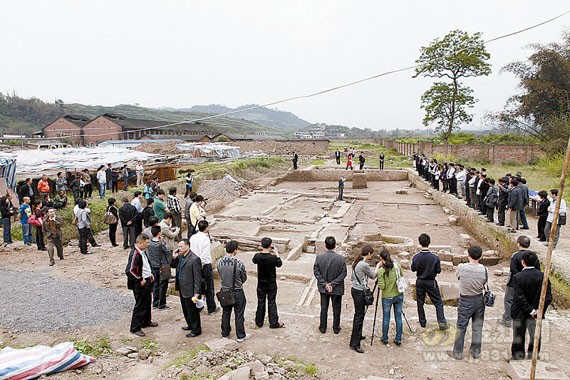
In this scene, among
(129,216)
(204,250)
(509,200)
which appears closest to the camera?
(204,250)

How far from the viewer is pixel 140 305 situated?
223 inches

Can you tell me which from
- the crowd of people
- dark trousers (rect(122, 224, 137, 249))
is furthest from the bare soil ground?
the crowd of people

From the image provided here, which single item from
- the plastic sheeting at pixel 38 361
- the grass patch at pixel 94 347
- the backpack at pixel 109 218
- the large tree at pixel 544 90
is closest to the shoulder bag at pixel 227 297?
the grass patch at pixel 94 347

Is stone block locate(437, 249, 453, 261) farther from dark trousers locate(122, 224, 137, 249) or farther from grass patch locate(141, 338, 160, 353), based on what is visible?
dark trousers locate(122, 224, 137, 249)

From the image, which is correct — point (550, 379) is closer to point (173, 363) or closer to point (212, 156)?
point (173, 363)

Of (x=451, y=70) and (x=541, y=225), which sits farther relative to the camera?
(x=451, y=70)

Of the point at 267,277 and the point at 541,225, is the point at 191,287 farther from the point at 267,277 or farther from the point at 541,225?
the point at 541,225

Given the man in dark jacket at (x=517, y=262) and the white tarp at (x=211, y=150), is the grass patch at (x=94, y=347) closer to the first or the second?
the man in dark jacket at (x=517, y=262)

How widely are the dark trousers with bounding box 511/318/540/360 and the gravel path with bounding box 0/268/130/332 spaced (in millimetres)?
5673

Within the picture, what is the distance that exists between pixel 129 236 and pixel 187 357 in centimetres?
651

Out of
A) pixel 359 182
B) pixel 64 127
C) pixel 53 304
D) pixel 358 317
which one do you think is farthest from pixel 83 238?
pixel 64 127

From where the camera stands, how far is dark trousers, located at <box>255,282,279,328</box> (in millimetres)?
5711

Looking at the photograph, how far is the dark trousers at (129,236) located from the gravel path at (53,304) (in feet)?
7.15

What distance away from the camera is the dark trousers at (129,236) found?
969 centimetres
